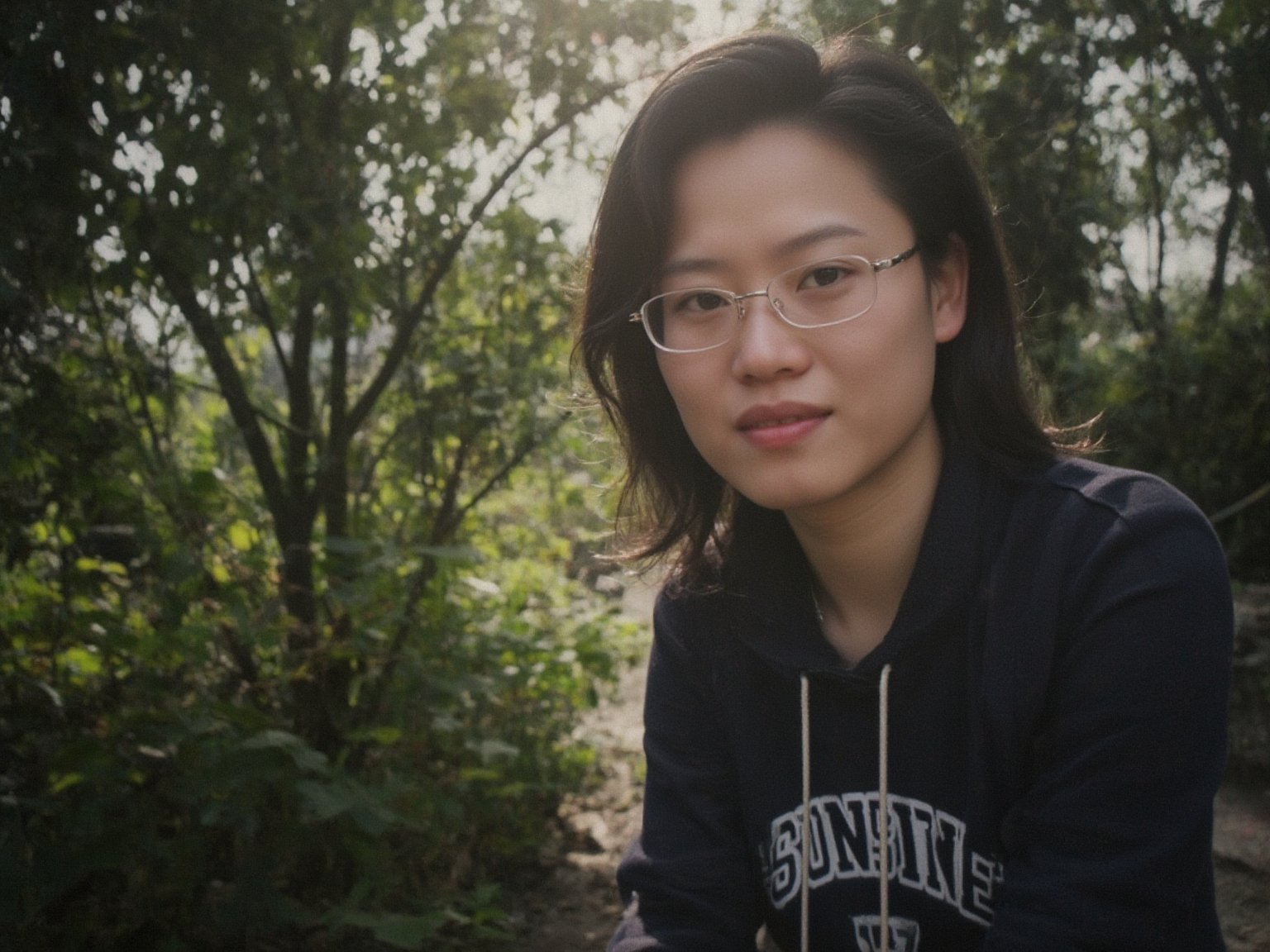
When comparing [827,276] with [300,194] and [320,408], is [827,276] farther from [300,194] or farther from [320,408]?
[320,408]

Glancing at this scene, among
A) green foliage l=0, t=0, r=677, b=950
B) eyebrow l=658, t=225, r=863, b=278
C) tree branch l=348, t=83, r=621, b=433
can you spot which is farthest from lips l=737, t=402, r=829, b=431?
tree branch l=348, t=83, r=621, b=433

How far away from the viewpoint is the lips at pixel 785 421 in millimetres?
1537

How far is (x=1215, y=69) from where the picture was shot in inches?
127

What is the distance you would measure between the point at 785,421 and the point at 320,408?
210 centimetres

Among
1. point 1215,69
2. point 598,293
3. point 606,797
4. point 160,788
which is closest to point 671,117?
point 598,293

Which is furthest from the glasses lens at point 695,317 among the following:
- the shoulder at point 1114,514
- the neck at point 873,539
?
the shoulder at point 1114,514

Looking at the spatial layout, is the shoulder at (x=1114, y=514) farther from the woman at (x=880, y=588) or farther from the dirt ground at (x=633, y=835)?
the dirt ground at (x=633, y=835)

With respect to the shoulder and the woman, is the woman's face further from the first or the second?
the shoulder

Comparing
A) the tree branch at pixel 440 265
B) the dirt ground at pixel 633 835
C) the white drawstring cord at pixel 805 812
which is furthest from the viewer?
the tree branch at pixel 440 265

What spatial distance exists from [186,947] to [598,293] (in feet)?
5.84

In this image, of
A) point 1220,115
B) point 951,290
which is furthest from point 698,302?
point 1220,115

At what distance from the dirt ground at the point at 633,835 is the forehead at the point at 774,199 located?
7.13 ft

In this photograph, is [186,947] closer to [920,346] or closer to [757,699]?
[757,699]

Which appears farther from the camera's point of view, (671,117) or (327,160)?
(327,160)
